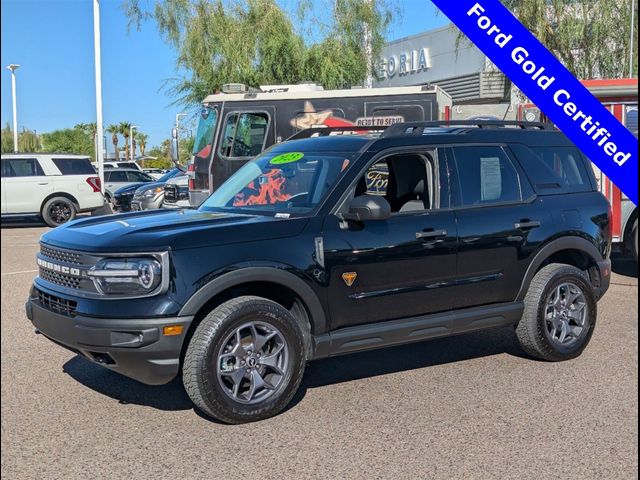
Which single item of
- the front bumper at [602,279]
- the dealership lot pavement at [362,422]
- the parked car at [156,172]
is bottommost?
the dealership lot pavement at [362,422]

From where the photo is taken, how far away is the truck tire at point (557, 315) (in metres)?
5.74

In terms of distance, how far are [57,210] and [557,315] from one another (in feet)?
50.3

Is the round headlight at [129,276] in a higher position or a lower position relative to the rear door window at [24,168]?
lower

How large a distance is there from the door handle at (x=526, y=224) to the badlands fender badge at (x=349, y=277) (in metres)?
1.51

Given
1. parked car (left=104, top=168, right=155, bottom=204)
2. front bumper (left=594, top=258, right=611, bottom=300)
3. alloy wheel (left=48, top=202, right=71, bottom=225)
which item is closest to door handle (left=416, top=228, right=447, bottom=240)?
front bumper (left=594, top=258, right=611, bottom=300)

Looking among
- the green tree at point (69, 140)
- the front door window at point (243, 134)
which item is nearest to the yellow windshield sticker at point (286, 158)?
the front door window at point (243, 134)

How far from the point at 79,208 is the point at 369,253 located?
1522 cm

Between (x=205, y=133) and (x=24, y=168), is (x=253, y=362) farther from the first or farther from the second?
(x=24, y=168)

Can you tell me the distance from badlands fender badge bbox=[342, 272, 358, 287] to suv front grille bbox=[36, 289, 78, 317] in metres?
1.67

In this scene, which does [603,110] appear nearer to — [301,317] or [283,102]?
[301,317]

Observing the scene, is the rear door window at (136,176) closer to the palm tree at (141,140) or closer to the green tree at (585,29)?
the green tree at (585,29)

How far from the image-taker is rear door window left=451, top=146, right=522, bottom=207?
18.2 feet

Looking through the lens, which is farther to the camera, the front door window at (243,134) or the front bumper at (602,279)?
the front door window at (243,134)

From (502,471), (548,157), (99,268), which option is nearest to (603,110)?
(502,471)
